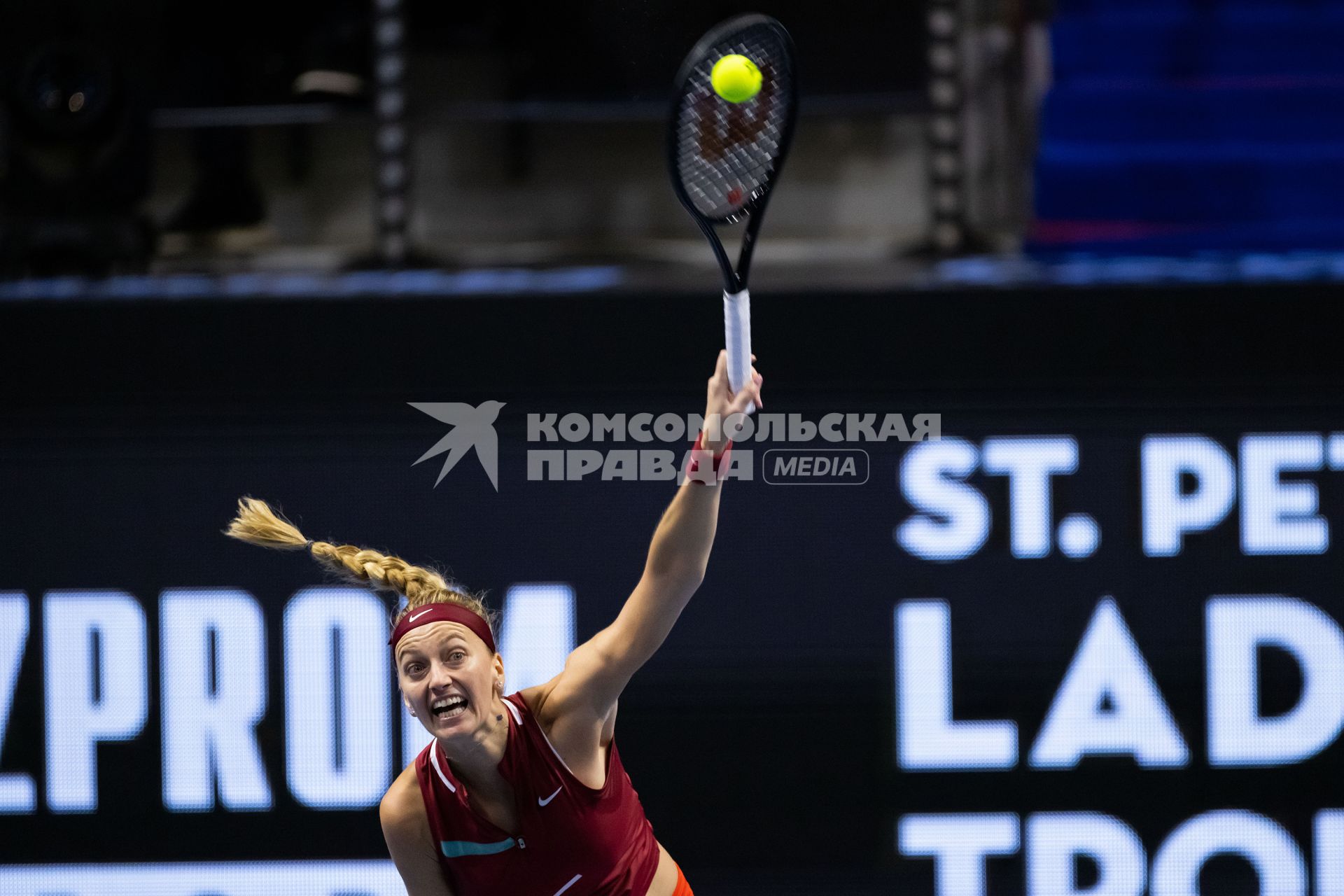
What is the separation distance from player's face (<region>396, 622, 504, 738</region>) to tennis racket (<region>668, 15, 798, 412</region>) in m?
0.64

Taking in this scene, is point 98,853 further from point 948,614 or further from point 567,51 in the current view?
point 567,51

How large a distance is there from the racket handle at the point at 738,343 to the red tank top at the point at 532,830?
0.68 metres

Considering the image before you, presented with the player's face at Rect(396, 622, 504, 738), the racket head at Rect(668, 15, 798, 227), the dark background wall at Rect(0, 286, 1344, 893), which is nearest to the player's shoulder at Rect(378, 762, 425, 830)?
the player's face at Rect(396, 622, 504, 738)

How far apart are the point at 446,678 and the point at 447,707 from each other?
4 cm

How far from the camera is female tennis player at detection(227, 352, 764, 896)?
7.68 feet

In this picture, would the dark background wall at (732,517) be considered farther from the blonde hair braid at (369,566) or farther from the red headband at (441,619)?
the red headband at (441,619)

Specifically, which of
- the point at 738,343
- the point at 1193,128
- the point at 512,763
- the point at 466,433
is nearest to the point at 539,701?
the point at 512,763

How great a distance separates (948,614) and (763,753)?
461 millimetres

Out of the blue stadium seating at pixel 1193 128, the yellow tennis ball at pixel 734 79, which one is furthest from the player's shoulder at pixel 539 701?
the blue stadium seating at pixel 1193 128

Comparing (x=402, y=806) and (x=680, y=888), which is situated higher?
(x=402, y=806)

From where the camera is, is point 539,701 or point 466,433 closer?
point 539,701

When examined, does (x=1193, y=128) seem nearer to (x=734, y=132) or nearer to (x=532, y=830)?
(x=734, y=132)

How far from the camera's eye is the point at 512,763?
2.42m

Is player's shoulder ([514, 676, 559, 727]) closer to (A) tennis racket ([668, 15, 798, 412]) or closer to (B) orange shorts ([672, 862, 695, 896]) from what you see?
(B) orange shorts ([672, 862, 695, 896])
